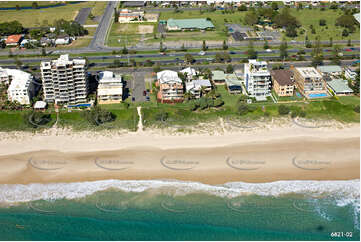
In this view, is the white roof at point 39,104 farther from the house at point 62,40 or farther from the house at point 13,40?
the house at point 13,40

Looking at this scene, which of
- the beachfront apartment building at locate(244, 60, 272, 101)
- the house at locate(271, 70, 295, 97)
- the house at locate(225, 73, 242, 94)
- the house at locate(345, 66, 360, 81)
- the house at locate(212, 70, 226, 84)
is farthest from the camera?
the house at locate(345, 66, 360, 81)

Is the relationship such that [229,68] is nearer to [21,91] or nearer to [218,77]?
[218,77]

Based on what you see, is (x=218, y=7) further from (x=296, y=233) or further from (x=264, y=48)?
(x=296, y=233)

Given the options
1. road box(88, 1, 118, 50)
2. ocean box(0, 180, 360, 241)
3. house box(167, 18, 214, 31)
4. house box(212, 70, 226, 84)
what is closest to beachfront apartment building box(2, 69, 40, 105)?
Answer: ocean box(0, 180, 360, 241)

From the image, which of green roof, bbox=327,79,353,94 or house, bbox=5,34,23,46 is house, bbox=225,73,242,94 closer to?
green roof, bbox=327,79,353,94

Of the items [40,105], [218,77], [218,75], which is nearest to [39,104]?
[40,105]

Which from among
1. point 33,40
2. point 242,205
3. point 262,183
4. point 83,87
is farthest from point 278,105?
point 33,40

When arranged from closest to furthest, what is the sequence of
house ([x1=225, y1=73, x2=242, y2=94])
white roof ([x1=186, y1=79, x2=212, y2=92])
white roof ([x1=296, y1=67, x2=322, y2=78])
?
1. white roof ([x1=186, y1=79, x2=212, y2=92])
2. white roof ([x1=296, y1=67, x2=322, y2=78])
3. house ([x1=225, y1=73, x2=242, y2=94])
